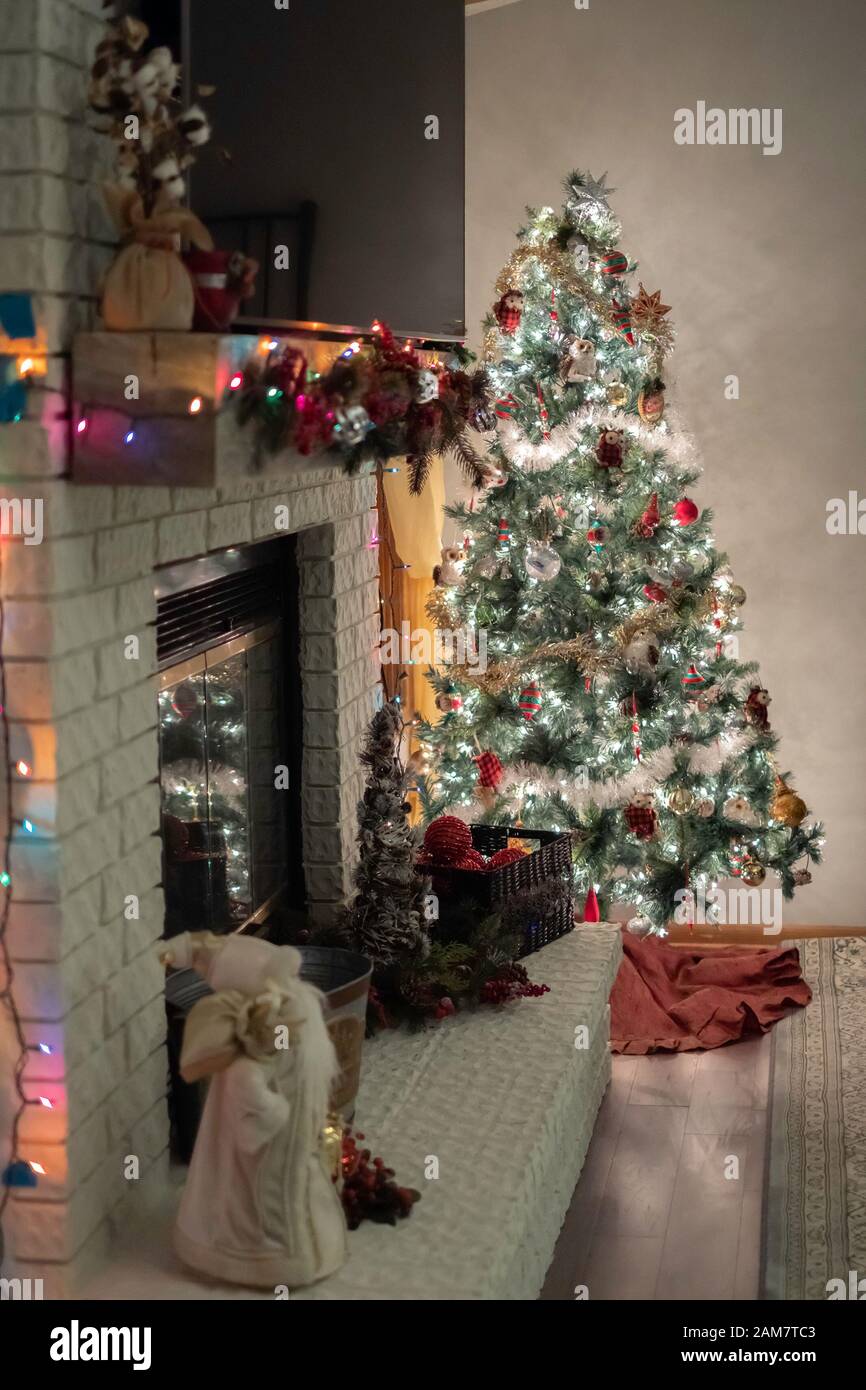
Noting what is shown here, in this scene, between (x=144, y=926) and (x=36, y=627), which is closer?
(x=36, y=627)

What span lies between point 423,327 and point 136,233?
5.16ft

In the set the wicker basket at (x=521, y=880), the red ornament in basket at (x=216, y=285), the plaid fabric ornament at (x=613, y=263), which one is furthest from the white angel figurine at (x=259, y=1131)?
the plaid fabric ornament at (x=613, y=263)

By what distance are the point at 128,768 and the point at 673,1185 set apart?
1.81m

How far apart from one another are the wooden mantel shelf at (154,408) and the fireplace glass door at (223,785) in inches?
32.9

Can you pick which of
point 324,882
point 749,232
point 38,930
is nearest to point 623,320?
point 749,232

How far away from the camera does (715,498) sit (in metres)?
5.75

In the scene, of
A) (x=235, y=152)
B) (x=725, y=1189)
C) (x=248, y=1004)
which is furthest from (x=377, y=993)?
(x=235, y=152)

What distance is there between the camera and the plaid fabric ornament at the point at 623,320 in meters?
4.86

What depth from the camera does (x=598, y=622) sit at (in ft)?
16.3

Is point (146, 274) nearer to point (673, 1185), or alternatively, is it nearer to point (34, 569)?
point (34, 569)

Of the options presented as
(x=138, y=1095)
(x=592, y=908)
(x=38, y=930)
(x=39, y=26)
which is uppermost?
(x=39, y=26)

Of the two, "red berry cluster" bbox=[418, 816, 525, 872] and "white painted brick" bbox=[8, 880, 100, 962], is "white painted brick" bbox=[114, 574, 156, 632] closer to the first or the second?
"white painted brick" bbox=[8, 880, 100, 962]

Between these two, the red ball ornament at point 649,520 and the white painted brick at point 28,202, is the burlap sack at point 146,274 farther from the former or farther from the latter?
the red ball ornament at point 649,520

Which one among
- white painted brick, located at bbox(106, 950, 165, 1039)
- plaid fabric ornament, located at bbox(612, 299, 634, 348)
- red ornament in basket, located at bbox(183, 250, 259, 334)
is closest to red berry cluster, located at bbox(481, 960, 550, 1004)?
white painted brick, located at bbox(106, 950, 165, 1039)
